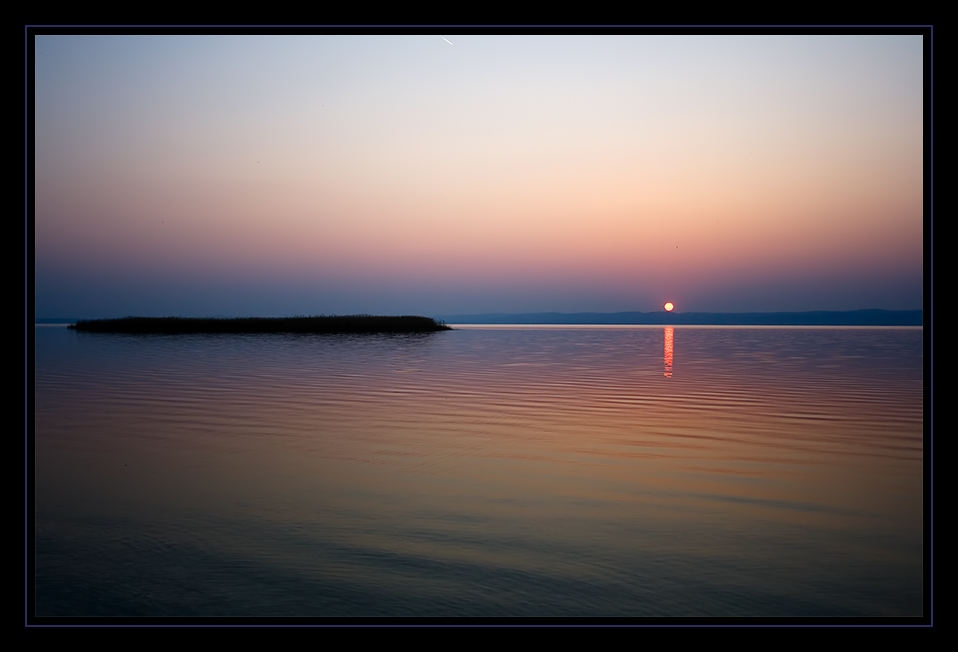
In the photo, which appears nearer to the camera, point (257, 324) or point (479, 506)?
point (479, 506)

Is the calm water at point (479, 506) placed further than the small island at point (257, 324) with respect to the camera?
No

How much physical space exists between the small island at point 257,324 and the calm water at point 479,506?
5066cm

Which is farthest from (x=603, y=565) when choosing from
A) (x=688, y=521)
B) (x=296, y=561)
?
(x=296, y=561)

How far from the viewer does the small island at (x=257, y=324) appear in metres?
66.3

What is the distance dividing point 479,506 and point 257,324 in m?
64.9

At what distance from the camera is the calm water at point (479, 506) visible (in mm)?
5562

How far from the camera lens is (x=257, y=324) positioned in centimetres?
6906

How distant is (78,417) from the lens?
46.9 feet

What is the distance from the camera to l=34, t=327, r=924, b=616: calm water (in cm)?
556

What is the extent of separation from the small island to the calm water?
166ft

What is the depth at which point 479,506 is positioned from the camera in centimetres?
788
